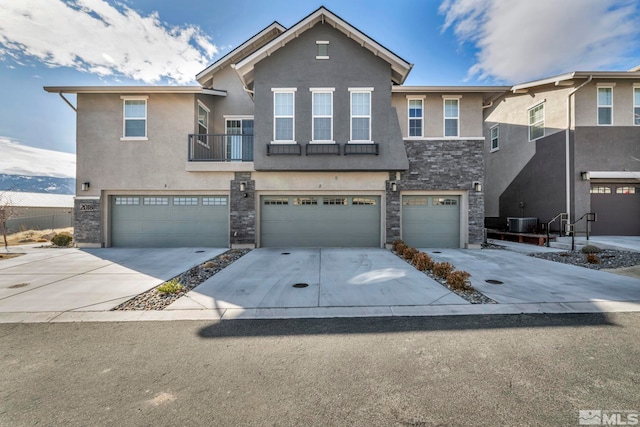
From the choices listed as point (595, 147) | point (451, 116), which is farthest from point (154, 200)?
point (595, 147)

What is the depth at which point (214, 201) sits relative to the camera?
1139 centimetres

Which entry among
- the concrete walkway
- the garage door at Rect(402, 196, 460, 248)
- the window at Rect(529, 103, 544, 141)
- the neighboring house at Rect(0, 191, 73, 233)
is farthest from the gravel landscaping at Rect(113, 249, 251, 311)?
the window at Rect(529, 103, 544, 141)

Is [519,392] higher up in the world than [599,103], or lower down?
lower down

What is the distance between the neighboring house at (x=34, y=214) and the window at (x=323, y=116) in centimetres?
1844

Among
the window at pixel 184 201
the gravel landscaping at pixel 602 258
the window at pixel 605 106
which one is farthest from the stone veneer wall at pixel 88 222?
the window at pixel 605 106

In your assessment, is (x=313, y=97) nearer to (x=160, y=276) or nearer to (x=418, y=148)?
(x=418, y=148)

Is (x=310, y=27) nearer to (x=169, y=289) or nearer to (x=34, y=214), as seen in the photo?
Answer: (x=169, y=289)

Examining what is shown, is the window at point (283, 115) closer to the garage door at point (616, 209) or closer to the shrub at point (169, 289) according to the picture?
the shrub at point (169, 289)

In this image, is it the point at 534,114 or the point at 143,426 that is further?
the point at 534,114

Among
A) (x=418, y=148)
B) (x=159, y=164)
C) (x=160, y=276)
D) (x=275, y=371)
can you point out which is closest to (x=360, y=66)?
(x=418, y=148)

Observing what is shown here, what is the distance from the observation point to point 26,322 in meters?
4.33

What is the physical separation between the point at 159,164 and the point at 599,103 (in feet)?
67.0

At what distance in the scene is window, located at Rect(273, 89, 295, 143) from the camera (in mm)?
10359

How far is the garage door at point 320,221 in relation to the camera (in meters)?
11.2
